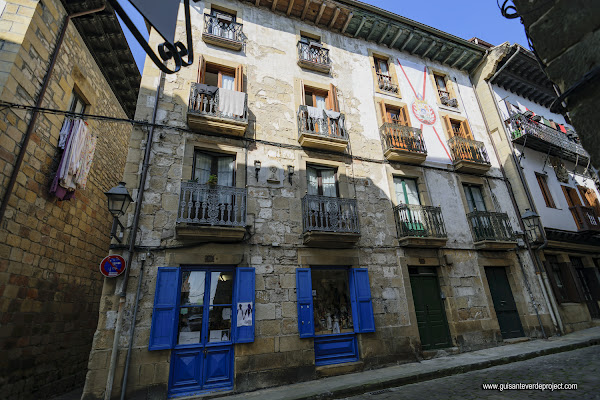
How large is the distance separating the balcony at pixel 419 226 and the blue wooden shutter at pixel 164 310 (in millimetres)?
6277

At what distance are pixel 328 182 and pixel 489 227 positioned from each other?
5984 millimetres

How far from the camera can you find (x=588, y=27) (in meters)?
1.99

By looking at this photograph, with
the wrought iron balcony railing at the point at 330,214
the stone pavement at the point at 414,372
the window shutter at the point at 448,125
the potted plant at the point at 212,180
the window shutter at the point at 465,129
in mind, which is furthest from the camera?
the window shutter at the point at 465,129

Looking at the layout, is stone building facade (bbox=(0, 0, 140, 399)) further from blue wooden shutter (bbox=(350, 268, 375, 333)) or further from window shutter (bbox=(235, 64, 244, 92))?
blue wooden shutter (bbox=(350, 268, 375, 333))

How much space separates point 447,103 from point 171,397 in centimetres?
1334

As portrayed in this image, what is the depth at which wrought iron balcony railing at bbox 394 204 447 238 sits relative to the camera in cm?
892

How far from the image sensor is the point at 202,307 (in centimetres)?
668

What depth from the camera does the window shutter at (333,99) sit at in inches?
388

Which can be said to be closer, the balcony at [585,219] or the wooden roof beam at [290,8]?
the wooden roof beam at [290,8]

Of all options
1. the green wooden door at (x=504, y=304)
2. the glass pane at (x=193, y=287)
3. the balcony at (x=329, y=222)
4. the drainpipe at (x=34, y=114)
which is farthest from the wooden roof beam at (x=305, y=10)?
the green wooden door at (x=504, y=304)

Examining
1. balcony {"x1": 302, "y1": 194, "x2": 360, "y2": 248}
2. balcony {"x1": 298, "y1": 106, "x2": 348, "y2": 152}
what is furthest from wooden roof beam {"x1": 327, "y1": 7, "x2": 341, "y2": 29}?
balcony {"x1": 302, "y1": 194, "x2": 360, "y2": 248}

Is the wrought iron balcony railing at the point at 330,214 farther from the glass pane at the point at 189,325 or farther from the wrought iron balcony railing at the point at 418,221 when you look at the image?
the glass pane at the point at 189,325

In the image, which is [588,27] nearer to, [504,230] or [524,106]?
[504,230]

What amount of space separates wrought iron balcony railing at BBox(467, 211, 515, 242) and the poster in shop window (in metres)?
7.88
